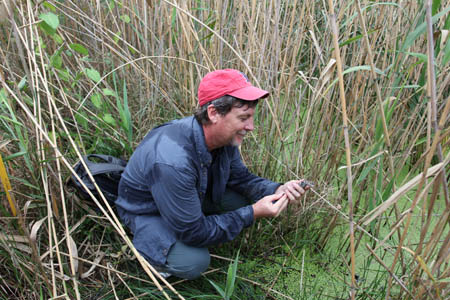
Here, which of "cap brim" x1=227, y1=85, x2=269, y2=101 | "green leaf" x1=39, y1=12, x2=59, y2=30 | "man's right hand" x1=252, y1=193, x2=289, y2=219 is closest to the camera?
"green leaf" x1=39, y1=12, x2=59, y2=30

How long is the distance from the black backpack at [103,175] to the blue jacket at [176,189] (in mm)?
80

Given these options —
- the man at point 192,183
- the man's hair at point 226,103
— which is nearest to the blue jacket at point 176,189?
the man at point 192,183

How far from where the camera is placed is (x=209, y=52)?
1709mm

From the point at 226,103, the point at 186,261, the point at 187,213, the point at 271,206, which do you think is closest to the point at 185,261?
the point at 186,261

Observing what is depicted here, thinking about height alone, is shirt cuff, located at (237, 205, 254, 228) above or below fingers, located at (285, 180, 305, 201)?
below

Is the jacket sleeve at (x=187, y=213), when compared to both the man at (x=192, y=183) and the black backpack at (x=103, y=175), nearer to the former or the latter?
the man at (x=192, y=183)

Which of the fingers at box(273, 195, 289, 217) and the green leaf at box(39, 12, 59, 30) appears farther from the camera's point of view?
the fingers at box(273, 195, 289, 217)

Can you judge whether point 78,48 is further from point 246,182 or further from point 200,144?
point 246,182

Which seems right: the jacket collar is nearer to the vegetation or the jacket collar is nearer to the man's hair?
the man's hair

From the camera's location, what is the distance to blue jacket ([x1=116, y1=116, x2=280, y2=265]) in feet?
4.15

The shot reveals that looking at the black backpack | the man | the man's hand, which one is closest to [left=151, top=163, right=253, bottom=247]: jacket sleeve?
the man

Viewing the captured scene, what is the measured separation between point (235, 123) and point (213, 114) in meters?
0.08

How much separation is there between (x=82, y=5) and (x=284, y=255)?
1530mm

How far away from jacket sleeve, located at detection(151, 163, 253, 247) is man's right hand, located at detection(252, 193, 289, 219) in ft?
0.09
